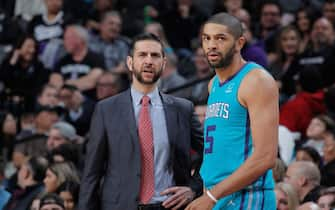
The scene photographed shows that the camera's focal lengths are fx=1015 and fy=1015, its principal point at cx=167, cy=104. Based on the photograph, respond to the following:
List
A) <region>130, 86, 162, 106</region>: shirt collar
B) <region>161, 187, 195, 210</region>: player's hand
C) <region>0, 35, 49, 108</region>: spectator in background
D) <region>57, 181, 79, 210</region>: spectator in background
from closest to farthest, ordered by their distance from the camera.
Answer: <region>161, 187, 195, 210</region>: player's hand < <region>130, 86, 162, 106</region>: shirt collar < <region>57, 181, 79, 210</region>: spectator in background < <region>0, 35, 49, 108</region>: spectator in background

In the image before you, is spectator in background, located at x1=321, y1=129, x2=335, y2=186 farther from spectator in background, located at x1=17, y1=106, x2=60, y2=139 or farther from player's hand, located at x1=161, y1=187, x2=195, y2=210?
spectator in background, located at x1=17, y1=106, x2=60, y2=139

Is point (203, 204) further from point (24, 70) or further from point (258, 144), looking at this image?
point (24, 70)

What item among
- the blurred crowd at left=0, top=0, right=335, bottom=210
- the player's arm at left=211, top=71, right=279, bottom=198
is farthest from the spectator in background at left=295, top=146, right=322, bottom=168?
the player's arm at left=211, top=71, right=279, bottom=198

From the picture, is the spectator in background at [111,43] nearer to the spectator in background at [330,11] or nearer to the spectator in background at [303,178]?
the spectator in background at [330,11]

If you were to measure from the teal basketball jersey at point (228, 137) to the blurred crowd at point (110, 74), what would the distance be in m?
2.72

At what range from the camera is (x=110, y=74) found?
13.0 meters

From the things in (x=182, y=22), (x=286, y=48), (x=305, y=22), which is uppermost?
(x=182, y=22)

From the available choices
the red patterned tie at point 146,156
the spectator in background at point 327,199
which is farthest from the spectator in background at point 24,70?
the red patterned tie at point 146,156

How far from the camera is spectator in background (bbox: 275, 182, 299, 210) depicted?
27.6 ft

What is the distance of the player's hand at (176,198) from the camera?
650 cm

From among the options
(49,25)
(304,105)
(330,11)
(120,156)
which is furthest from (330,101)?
→ (120,156)

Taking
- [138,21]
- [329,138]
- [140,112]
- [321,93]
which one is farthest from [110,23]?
[140,112]

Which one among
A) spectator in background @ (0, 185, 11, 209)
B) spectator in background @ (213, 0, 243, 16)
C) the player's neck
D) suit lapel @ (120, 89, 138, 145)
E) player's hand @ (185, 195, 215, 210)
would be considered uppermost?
spectator in background @ (213, 0, 243, 16)

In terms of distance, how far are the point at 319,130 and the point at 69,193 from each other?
2.97 meters
